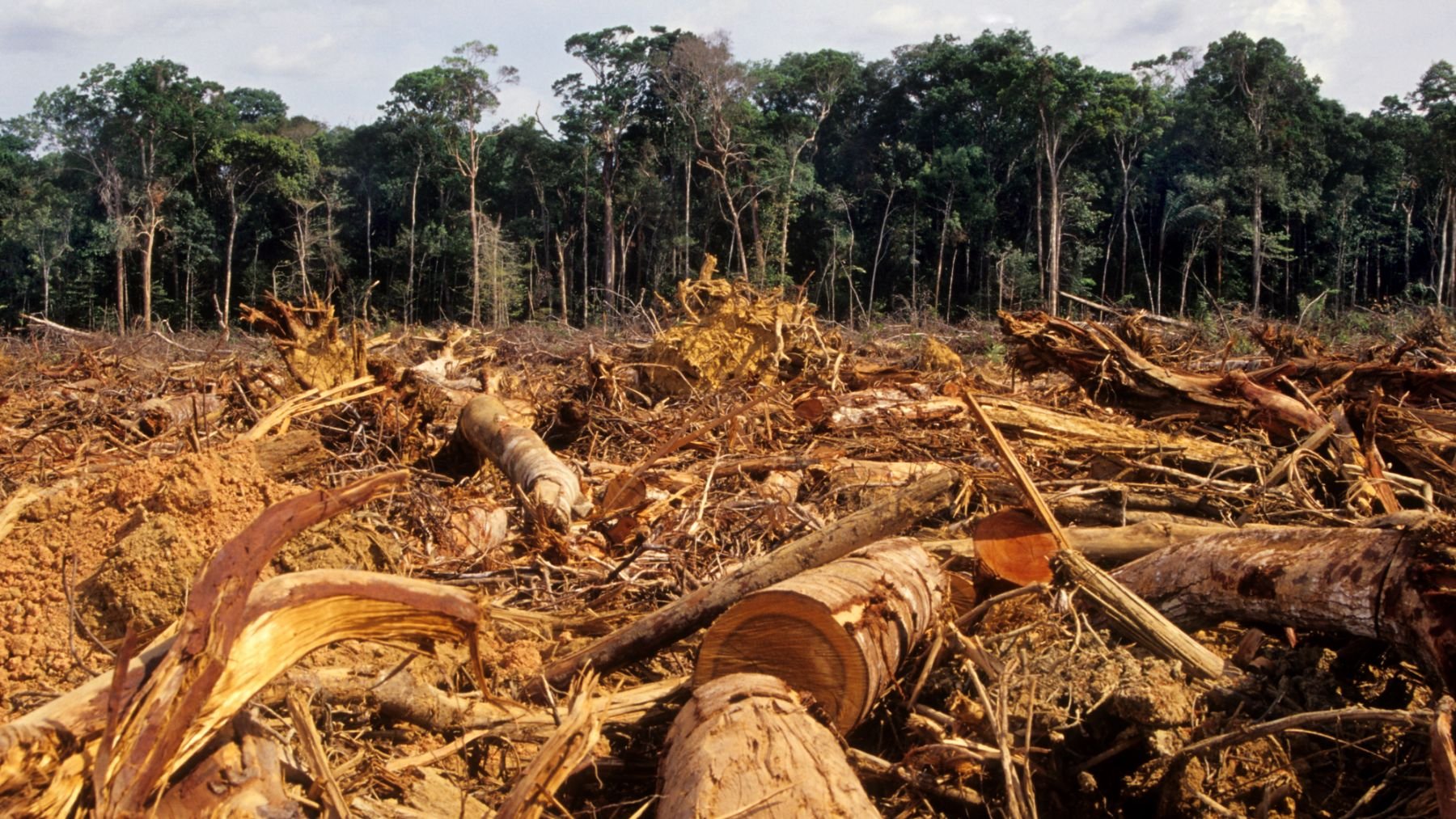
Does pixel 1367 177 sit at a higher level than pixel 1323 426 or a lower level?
higher

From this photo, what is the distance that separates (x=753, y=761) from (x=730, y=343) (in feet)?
20.1

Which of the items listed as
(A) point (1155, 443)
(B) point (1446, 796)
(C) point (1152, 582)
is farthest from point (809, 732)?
(A) point (1155, 443)

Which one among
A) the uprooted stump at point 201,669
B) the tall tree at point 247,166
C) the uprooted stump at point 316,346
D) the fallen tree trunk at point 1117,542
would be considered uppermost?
the tall tree at point 247,166

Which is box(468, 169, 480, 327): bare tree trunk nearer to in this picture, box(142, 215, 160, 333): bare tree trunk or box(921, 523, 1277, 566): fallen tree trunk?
box(142, 215, 160, 333): bare tree trunk

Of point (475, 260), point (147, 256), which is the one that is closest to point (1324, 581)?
point (475, 260)

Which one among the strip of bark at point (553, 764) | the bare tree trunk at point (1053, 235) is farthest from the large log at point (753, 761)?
the bare tree trunk at point (1053, 235)

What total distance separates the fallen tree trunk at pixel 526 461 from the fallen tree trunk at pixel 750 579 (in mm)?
1541

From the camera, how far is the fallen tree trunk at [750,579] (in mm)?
3088

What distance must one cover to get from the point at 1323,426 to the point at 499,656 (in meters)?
3.98

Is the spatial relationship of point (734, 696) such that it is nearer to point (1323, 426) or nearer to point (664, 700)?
point (664, 700)

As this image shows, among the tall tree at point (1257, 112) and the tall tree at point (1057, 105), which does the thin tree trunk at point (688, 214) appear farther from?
the tall tree at point (1257, 112)

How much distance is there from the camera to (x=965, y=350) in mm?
17312

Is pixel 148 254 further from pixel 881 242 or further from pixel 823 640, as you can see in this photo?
pixel 823 640

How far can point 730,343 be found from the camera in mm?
8109
